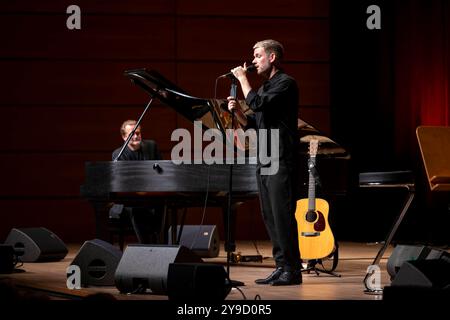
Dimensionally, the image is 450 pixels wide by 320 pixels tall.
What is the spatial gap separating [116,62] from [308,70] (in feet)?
6.94

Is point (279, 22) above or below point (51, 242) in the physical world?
above

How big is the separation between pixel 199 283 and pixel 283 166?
1209mm

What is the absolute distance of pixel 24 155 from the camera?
8.09 meters

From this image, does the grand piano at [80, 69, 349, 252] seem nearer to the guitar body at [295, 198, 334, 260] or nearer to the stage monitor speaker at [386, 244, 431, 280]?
the guitar body at [295, 198, 334, 260]

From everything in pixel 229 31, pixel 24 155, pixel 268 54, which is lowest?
pixel 24 155

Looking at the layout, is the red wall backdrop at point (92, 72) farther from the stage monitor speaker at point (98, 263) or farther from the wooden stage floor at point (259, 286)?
the stage monitor speaker at point (98, 263)

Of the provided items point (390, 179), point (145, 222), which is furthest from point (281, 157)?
point (145, 222)

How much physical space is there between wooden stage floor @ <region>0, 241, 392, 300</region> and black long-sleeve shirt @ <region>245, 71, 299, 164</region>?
75 cm

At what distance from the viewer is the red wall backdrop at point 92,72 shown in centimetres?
809

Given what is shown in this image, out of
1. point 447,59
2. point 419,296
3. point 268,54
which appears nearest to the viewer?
point 419,296

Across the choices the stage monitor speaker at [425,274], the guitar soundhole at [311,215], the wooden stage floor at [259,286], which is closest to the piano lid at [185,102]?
the guitar soundhole at [311,215]

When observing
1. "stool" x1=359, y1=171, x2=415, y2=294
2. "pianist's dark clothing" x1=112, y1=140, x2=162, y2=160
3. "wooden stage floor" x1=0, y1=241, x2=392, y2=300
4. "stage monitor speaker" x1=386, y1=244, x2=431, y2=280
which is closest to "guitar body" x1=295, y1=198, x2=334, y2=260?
"wooden stage floor" x1=0, y1=241, x2=392, y2=300
